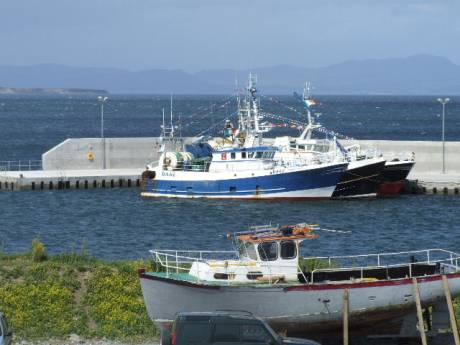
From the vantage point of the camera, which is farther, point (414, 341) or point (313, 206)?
point (313, 206)

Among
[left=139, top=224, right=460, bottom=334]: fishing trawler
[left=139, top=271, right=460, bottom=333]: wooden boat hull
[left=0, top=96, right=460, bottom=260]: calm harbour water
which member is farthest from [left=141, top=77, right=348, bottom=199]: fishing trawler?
[left=139, top=271, right=460, bottom=333]: wooden boat hull

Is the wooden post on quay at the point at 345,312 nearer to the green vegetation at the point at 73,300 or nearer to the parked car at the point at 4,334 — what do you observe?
the green vegetation at the point at 73,300

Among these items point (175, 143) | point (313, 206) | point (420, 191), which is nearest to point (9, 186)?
point (175, 143)

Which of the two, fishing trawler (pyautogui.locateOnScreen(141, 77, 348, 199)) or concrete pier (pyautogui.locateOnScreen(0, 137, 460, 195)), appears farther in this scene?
concrete pier (pyautogui.locateOnScreen(0, 137, 460, 195))

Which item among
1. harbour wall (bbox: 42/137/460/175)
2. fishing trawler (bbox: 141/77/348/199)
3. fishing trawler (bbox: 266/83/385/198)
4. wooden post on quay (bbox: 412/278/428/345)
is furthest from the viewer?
harbour wall (bbox: 42/137/460/175)

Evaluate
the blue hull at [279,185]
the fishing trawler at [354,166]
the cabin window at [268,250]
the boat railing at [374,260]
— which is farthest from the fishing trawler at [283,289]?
the fishing trawler at [354,166]

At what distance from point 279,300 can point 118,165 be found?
1972 inches

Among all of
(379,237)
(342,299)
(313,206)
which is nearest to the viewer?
(342,299)

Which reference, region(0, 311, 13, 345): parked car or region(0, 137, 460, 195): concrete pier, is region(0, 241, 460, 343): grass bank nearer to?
region(0, 311, 13, 345): parked car

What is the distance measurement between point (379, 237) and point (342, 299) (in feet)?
90.6

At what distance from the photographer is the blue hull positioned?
67188 millimetres

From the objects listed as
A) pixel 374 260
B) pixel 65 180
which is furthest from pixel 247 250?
pixel 65 180

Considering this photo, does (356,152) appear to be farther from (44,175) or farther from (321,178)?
(44,175)

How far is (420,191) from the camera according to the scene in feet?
224
